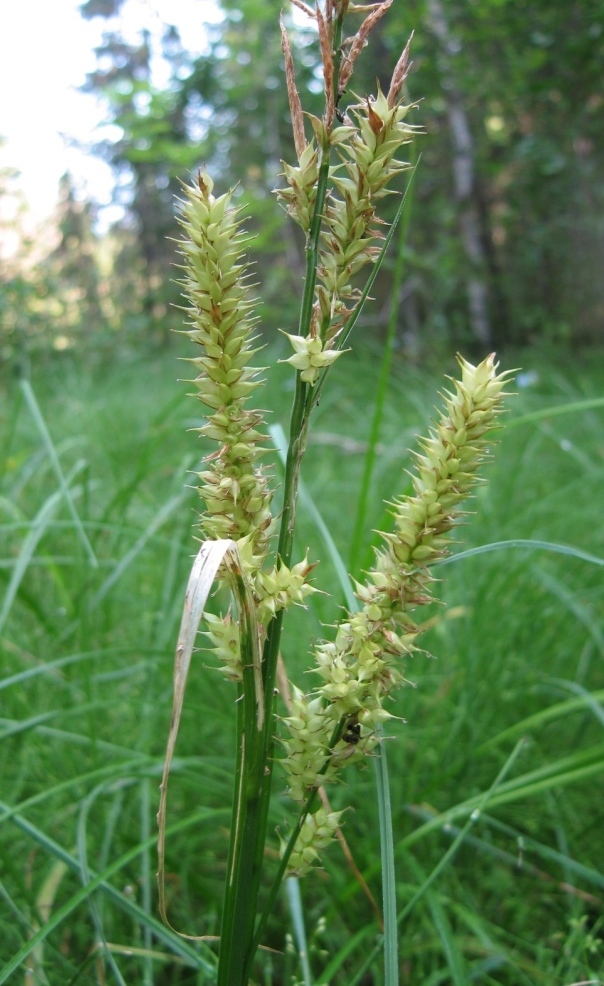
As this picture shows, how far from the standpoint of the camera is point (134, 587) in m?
2.37

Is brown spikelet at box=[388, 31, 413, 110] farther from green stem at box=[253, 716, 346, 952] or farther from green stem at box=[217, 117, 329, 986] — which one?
green stem at box=[253, 716, 346, 952]

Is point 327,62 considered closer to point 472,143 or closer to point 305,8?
point 305,8

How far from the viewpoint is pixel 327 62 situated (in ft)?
1.80

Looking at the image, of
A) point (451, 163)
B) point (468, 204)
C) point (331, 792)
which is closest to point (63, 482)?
point (331, 792)

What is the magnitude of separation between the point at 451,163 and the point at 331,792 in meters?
8.09

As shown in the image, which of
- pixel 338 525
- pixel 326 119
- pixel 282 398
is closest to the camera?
pixel 326 119

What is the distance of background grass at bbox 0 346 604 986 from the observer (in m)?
1.12

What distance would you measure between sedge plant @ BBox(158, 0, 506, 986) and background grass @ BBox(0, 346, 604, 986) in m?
0.22

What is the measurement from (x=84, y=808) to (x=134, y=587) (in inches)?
52.2

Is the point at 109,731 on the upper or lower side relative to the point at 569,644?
lower

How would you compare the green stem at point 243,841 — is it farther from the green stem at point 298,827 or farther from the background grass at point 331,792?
the background grass at point 331,792

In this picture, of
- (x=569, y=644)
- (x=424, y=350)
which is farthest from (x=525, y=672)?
(x=424, y=350)

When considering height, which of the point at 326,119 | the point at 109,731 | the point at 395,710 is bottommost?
the point at 109,731

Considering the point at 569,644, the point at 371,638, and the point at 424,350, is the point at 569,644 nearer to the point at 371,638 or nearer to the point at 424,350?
the point at 371,638
